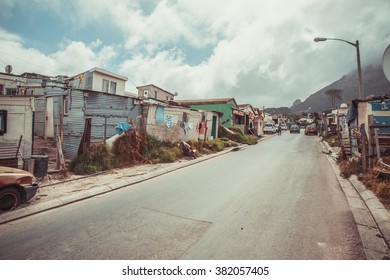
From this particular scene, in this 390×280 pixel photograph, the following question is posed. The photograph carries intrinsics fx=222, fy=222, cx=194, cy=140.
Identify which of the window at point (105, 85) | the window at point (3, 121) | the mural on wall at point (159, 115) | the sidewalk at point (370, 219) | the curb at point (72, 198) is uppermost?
the window at point (105, 85)

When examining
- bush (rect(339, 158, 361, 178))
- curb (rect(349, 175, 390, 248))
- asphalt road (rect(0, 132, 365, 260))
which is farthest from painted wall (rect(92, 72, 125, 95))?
curb (rect(349, 175, 390, 248))

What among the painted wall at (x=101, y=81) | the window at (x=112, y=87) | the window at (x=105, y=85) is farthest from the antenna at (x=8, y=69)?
the window at (x=112, y=87)

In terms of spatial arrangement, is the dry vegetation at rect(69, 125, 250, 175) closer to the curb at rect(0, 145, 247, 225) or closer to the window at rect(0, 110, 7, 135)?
the curb at rect(0, 145, 247, 225)

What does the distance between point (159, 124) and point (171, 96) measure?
23786mm

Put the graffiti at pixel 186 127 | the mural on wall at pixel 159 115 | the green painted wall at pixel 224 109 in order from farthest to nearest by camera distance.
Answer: the green painted wall at pixel 224 109, the graffiti at pixel 186 127, the mural on wall at pixel 159 115

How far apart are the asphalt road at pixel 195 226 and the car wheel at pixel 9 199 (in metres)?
0.68

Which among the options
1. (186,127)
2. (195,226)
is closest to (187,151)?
(186,127)

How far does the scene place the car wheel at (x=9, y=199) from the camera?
482 cm

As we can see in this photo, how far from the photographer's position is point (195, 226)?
4.12 metres

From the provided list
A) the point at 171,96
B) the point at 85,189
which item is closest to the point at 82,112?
the point at 85,189

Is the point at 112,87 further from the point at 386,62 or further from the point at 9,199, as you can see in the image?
the point at 386,62

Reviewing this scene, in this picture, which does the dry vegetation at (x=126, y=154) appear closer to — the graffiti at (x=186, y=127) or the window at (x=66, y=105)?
the graffiti at (x=186, y=127)

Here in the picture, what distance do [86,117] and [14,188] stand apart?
20.9 ft

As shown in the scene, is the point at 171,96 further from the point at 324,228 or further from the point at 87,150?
the point at 324,228
